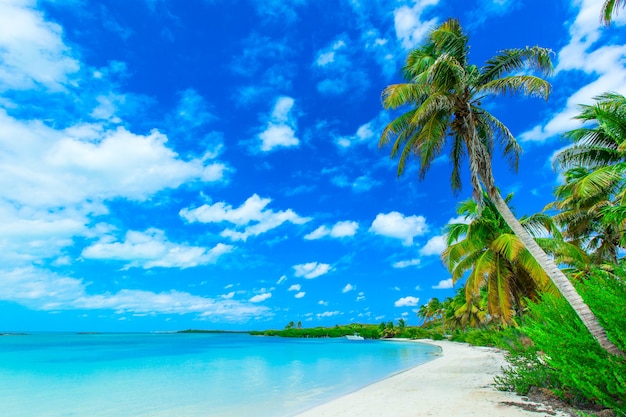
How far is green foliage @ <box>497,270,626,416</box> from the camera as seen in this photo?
4677 millimetres

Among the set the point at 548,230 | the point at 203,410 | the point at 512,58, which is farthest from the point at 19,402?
the point at 548,230

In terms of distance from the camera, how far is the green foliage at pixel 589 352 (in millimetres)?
4677

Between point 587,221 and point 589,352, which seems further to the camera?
point 587,221

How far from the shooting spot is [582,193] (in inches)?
373

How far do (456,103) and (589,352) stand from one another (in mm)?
7272

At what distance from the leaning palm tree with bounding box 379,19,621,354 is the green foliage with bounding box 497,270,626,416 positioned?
2.57 m

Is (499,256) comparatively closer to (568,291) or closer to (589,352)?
(568,291)

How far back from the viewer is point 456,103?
1007cm

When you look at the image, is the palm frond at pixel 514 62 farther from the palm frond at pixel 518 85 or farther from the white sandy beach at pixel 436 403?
the white sandy beach at pixel 436 403

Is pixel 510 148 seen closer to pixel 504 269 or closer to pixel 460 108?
pixel 460 108

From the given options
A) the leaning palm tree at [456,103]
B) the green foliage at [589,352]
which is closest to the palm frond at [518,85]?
the leaning palm tree at [456,103]

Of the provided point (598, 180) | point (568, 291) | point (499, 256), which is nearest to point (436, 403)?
point (568, 291)

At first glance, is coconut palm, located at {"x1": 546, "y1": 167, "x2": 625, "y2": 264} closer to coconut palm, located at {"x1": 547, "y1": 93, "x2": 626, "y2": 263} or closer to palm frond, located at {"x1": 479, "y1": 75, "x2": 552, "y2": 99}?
coconut palm, located at {"x1": 547, "y1": 93, "x2": 626, "y2": 263}

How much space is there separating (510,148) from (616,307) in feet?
22.9
